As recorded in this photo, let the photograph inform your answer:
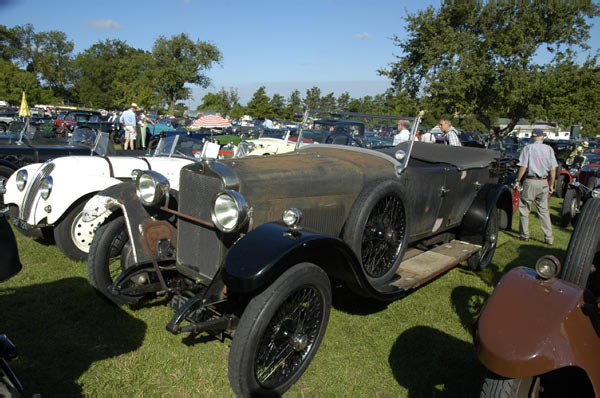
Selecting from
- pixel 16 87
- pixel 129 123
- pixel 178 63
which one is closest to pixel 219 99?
pixel 178 63

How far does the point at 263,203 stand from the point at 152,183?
0.99 meters

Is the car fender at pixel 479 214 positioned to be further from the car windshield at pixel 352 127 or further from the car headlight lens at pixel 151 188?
the car headlight lens at pixel 151 188

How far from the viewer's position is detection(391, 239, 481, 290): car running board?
11.9ft

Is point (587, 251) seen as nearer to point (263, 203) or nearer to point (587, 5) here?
point (263, 203)

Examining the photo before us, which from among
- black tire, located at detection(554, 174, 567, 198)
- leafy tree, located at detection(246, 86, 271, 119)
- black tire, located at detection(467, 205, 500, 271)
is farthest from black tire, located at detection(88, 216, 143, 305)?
leafy tree, located at detection(246, 86, 271, 119)

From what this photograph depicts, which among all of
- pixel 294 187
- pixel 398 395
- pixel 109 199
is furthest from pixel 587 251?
pixel 109 199

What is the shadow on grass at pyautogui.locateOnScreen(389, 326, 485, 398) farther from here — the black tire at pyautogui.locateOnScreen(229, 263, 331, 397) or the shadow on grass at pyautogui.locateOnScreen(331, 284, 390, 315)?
the black tire at pyautogui.locateOnScreen(229, 263, 331, 397)

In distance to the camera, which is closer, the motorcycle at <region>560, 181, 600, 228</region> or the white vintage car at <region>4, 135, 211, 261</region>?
the white vintage car at <region>4, 135, 211, 261</region>

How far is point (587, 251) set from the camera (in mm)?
2941

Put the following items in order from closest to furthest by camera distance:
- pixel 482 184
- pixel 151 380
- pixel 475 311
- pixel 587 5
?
pixel 151 380 < pixel 475 311 < pixel 482 184 < pixel 587 5

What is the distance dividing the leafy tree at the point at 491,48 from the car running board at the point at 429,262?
1703 centimetres

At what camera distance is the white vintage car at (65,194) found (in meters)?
4.60

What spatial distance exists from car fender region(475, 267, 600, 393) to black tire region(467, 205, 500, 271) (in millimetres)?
2989

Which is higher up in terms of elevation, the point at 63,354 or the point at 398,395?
the point at 398,395
